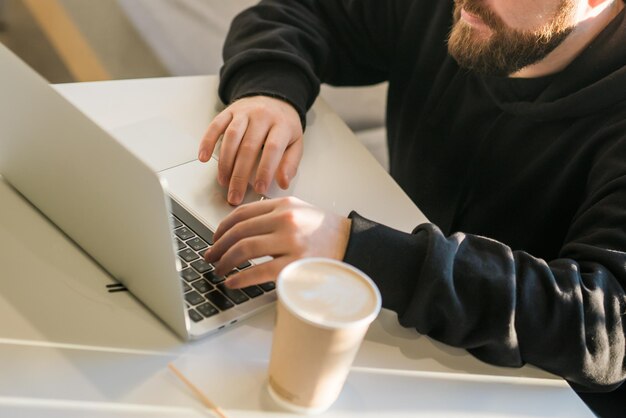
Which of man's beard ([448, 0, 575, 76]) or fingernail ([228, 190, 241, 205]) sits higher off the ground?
man's beard ([448, 0, 575, 76])

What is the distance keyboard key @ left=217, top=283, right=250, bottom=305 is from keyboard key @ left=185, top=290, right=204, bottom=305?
0.03 meters

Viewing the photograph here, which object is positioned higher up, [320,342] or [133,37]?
[320,342]

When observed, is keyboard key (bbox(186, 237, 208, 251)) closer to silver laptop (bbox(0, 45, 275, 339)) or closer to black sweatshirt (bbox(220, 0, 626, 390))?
silver laptop (bbox(0, 45, 275, 339))

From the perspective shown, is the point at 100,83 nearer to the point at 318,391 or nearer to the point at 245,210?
the point at 245,210

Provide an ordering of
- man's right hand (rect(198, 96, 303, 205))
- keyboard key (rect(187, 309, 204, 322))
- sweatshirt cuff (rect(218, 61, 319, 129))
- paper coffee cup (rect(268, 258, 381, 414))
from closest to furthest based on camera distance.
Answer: paper coffee cup (rect(268, 258, 381, 414)) → keyboard key (rect(187, 309, 204, 322)) → man's right hand (rect(198, 96, 303, 205)) → sweatshirt cuff (rect(218, 61, 319, 129))

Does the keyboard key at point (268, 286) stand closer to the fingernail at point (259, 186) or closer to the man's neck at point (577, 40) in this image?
the fingernail at point (259, 186)

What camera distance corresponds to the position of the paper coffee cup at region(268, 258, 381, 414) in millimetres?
540

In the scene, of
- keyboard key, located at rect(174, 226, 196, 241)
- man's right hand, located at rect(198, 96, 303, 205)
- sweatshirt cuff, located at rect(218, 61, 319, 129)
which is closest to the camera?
keyboard key, located at rect(174, 226, 196, 241)

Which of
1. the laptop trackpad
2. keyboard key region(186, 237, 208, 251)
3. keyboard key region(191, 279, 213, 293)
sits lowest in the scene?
the laptop trackpad

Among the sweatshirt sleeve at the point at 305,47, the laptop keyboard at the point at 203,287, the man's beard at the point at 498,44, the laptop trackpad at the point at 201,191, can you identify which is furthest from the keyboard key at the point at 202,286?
the man's beard at the point at 498,44

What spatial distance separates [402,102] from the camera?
131 cm

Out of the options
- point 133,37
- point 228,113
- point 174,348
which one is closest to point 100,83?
point 228,113

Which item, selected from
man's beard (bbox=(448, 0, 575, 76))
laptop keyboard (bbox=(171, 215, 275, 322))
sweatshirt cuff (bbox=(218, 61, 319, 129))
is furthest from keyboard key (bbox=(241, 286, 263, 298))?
man's beard (bbox=(448, 0, 575, 76))

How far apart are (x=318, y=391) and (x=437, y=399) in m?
0.14
